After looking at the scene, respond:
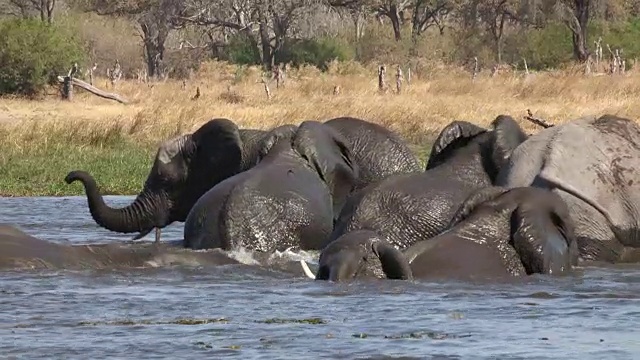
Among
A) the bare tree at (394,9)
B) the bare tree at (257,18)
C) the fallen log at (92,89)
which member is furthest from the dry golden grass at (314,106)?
the bare tree at (394,9)

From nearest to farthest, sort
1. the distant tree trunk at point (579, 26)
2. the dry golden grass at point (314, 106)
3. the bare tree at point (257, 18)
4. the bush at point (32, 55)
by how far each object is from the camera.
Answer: the dry golden grass at point (314, 106)
the bush at point (32, 55)
the distant tree trunk at point (579, 26)
the bare tree at point (257, 18)

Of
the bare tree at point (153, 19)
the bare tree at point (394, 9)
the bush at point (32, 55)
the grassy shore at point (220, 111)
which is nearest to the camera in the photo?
the grassy shore at point (220, 111)

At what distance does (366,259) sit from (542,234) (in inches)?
40.6

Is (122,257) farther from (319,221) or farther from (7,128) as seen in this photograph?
(7,128)

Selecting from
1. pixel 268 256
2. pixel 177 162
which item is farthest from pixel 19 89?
pixel 268 256

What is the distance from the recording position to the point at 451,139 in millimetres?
10562

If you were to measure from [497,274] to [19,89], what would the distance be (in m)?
25.9

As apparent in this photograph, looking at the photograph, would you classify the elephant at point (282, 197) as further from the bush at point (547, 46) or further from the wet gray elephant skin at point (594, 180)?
the bush at point (547, 46)

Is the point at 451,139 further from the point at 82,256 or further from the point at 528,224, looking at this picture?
the point at 82,256

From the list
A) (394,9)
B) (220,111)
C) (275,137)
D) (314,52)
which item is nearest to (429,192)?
(275,137)

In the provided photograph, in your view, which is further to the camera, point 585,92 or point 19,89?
point 19,89

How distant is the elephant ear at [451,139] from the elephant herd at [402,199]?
0.03 ft

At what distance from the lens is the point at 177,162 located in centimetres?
1238

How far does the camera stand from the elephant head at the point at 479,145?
10.4 m
